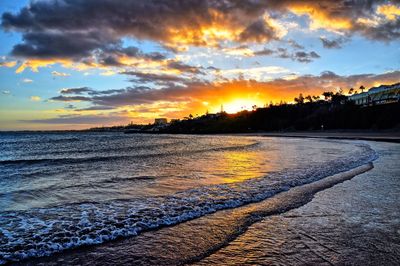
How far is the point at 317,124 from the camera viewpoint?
97250 millimetres

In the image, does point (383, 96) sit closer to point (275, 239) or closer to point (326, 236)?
point (326, 236)

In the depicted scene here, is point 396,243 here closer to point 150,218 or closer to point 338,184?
point 150,218

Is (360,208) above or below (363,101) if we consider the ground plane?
below

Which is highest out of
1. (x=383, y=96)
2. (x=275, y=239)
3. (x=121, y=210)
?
(x=383, y=96)

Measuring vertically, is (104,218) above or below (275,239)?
below

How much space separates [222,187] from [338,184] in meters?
4.27

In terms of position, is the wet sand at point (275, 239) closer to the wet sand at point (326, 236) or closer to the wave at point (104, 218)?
the wet sand at point (326, 236)

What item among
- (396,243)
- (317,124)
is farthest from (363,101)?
(396,243)

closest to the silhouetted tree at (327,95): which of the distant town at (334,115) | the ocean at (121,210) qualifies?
the distant town at (334,115)

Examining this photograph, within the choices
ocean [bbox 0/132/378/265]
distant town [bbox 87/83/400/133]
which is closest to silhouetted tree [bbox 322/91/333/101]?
distant town [bbox 87/83/400/133]

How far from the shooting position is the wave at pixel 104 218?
5.53 meters

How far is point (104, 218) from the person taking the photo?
7105 millimetres

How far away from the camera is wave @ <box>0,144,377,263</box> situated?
553cm

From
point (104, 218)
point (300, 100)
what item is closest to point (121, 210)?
point (104, 218)
